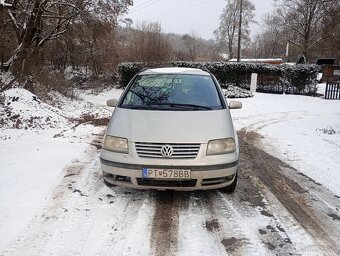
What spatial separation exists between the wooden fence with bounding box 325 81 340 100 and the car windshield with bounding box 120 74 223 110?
52.3ft

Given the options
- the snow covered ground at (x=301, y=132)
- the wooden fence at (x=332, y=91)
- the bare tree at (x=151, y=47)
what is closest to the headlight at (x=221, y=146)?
the snow covered ground at (x=301, y=132)

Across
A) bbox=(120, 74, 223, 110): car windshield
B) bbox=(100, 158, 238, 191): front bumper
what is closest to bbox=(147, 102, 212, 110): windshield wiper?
bbox=(120, 74, 223, 110): car windshield

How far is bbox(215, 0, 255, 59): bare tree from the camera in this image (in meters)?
59.4

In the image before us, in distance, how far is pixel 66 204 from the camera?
437cm

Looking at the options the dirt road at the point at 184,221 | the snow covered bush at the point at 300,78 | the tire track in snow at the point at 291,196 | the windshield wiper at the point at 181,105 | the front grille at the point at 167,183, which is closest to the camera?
the dirt road at the point at 184,221

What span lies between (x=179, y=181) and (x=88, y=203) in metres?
1.21

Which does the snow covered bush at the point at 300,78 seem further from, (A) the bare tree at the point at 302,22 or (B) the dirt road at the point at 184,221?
(A) the bare tree at the point at 302,22

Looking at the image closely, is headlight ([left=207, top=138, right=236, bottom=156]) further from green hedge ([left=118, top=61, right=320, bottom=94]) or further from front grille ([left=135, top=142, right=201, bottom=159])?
green hedge ([left=118, top=61, right=320, bottom=94])

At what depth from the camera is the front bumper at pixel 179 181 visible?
4129 mm

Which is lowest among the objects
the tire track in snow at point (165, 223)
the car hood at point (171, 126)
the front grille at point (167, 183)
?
the tire track in snow at point (165, 223)

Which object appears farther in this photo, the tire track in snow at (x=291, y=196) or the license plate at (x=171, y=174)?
the license plate at (x=171, y=174)

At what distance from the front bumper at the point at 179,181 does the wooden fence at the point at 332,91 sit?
17.4 m

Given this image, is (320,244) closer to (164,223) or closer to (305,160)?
(164,223)

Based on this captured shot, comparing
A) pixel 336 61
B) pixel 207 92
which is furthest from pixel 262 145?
pixel 336 61
